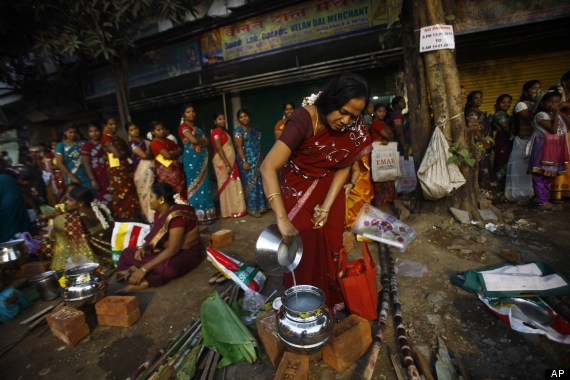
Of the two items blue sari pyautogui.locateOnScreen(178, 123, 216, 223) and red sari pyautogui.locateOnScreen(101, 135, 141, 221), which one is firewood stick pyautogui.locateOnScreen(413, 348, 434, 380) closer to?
blue sari pyautogui.locateOnScreen(178, 123, 216, 223)

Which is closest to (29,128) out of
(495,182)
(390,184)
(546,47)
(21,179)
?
(21,179)

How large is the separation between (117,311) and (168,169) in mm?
3149

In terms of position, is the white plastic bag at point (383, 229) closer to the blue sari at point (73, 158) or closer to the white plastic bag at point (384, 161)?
the white plastic bag at point (384, 161)

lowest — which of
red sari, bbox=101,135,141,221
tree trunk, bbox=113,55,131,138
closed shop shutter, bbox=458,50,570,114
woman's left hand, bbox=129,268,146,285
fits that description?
woman's left hand, bbox=129,268,146,285

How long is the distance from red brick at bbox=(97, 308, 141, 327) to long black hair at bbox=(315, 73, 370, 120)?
2565 millimetres

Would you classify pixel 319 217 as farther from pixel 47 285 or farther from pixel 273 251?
pixel 47 285

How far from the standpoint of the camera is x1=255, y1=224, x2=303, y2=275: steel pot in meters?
1.98

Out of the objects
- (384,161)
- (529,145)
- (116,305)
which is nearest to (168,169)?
(116,305)

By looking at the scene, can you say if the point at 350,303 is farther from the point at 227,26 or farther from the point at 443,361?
the point at 227,26

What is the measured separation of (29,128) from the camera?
11.8 meters

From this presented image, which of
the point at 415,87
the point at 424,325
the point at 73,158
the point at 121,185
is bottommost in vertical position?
the point at 424,325

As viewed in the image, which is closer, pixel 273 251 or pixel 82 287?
pixel 273 251

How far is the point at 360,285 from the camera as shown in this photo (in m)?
2.23

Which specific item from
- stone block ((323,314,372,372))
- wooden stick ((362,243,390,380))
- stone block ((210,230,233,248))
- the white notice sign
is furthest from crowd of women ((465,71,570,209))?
stone block ((210,230,233,248))
